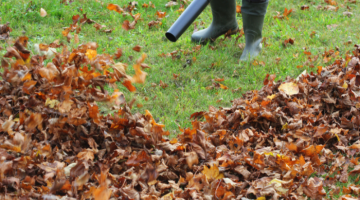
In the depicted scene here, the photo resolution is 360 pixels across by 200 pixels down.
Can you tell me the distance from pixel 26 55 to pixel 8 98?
30 centimetres

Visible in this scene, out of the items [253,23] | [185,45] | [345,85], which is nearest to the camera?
[345,85]

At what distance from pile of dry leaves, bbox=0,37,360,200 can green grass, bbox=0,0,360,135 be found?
1.54 feet

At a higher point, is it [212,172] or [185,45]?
[212,172]

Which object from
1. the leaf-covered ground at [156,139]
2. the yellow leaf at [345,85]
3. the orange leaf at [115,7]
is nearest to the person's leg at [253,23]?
the leaf-covered ground at [156,139]

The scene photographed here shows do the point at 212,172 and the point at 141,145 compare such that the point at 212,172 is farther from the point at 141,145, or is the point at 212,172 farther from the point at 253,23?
the point at 253,23

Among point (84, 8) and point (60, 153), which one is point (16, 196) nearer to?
point (60, 153)

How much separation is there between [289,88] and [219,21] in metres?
1.43

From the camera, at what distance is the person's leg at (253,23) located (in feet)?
10.9

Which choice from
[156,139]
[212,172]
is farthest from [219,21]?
[212,172]

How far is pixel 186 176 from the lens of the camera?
1835 mm

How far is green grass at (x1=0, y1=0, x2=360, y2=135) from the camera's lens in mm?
2838

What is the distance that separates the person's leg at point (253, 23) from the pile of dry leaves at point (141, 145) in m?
1.08

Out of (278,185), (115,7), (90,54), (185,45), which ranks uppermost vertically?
(90,54)

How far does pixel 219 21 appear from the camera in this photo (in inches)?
146
